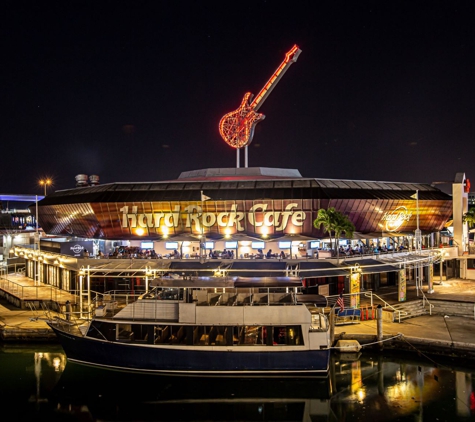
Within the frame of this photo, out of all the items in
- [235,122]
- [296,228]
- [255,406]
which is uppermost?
[235,122]

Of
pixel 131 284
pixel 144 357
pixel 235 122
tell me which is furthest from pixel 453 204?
pixel 144 357

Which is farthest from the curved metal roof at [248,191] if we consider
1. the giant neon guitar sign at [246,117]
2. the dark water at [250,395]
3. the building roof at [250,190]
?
the dark water at [250,395]

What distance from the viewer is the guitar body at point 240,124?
56.9 m

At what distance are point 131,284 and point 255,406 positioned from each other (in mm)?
23088

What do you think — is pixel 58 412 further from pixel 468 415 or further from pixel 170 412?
pixel 468 415

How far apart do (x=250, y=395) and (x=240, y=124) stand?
39797 millimetres

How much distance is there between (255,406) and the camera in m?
23.5

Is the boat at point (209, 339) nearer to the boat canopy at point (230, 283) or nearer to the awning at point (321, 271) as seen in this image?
the boat canopy at point (230, 283)

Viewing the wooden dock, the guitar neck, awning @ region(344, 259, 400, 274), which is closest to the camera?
the wooden dock

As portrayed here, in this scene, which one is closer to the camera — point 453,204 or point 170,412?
point 170,412

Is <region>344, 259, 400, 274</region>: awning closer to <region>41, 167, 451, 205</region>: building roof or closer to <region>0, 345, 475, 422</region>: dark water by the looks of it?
<region>41, 167, 451, 205</region>: building roof

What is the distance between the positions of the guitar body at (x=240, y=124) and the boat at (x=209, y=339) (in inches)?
1303

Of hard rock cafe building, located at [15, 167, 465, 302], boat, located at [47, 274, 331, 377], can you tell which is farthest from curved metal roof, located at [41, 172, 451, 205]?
boat, located at [47, 274, 331, 377]

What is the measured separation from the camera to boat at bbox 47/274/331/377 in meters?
26.1
